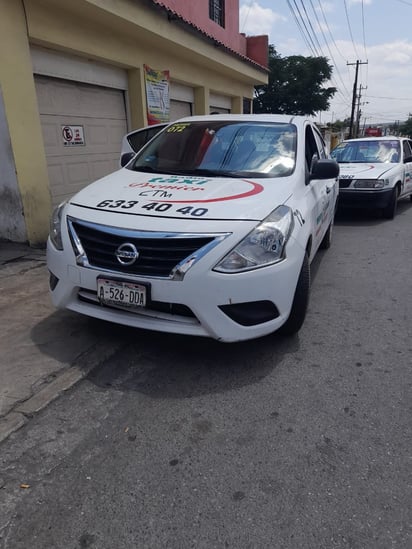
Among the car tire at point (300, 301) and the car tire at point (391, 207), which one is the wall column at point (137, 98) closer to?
the car tire at point (391, 207)

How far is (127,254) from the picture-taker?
264cm

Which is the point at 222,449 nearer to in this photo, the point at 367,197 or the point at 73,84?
the point at 73,84

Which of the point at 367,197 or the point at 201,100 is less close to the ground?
the point at 201,100

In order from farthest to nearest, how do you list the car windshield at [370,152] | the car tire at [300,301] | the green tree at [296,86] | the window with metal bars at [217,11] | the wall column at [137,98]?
1. the green tree at [296,86]
2. the window with metal bars at [217,11]
3. the car windshield at [370,152]
4. the wall column at [137,98]
5. the car tire at [300,301]

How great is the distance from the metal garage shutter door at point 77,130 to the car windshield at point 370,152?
4.93 metres

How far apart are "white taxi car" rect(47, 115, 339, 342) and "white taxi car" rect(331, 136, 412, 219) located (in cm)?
516

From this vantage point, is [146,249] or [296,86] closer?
[146,249]

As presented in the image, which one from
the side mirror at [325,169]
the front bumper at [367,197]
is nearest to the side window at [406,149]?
the front bumper at [367,197]

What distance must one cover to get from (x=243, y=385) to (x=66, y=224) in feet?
5.45

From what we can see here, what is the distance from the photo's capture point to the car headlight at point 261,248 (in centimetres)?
258

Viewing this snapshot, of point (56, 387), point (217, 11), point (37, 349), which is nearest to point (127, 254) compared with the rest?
point (56, 387)

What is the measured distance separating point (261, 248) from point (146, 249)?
2.42 feet

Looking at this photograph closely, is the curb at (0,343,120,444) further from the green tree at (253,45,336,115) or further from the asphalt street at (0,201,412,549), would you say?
the green tree at (253,45,336,115)

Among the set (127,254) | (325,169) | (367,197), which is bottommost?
(367,197)
